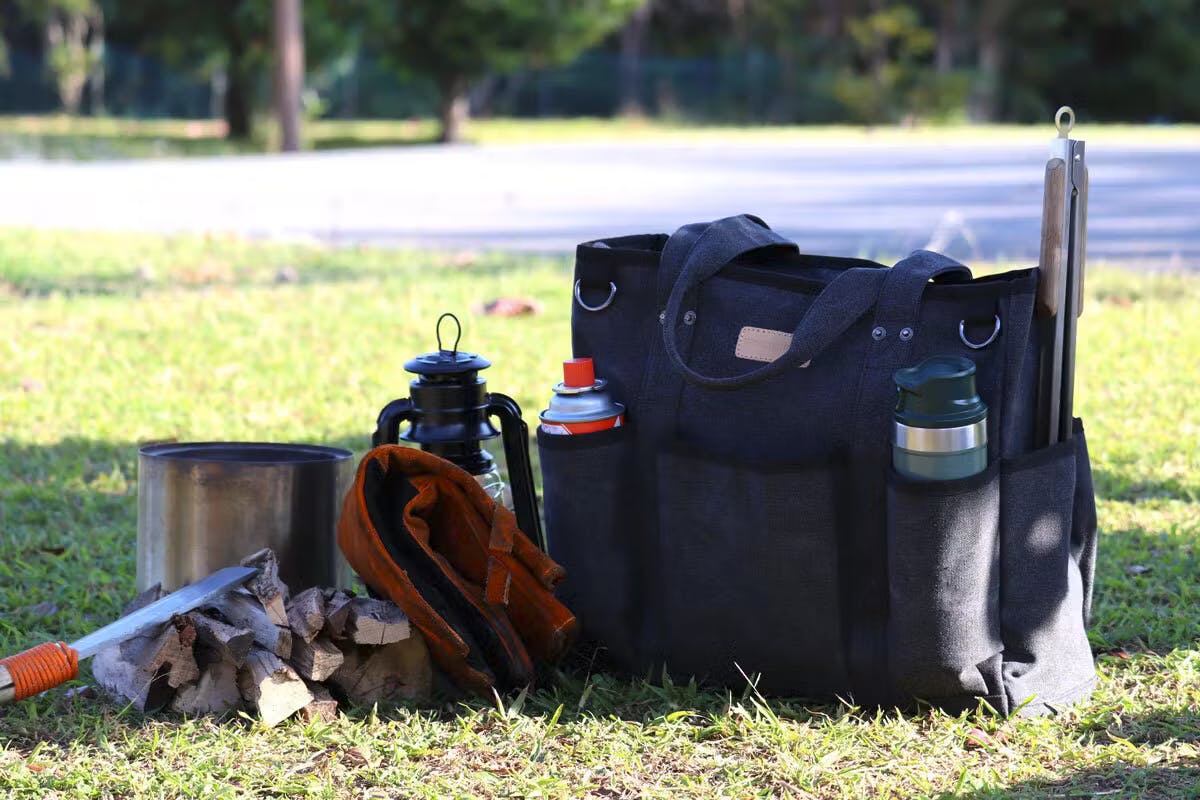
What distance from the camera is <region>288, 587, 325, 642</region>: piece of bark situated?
2.85m

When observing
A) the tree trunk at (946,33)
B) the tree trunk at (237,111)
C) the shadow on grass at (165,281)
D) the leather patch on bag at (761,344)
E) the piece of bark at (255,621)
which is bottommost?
the piece of bark at (255,621)

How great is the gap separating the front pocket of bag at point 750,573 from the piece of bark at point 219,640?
81cm

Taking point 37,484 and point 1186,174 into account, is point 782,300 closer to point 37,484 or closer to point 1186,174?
point 37,484

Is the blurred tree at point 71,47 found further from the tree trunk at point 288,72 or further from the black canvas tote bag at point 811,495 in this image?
the black canvas tote bag at point 811,495

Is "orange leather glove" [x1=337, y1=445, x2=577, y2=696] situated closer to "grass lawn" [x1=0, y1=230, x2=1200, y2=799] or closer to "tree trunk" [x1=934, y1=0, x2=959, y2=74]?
"grass lawn" [x1=0, y1=230, x2=1200, y2=799]

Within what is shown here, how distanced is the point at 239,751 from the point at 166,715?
0.23 m

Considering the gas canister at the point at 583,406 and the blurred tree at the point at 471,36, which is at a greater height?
the blurred tree at the point at 471,36

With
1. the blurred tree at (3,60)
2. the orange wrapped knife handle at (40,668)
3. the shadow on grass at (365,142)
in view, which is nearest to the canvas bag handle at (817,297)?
the orange wrapped knife handle at (40,668)

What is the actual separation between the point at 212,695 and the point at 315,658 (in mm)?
210

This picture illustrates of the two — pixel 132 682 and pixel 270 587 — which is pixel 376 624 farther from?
pixel 132 682

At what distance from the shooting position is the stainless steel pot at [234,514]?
3.17 metres

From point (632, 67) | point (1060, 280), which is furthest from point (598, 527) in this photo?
point (632, 67)

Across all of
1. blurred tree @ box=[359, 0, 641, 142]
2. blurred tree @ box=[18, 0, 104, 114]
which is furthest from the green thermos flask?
blurred tree @ box=[18, 0, 104, 114]

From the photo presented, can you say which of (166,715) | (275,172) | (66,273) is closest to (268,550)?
(166,715)
